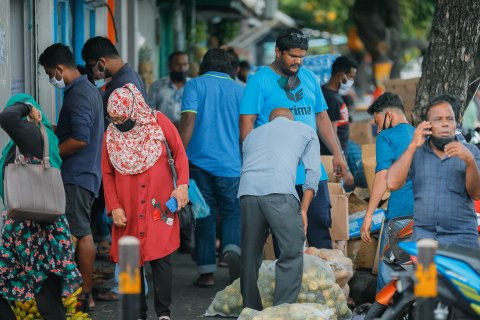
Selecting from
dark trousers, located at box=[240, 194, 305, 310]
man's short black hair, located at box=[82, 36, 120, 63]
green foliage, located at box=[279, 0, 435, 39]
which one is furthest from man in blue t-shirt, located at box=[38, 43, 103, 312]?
green foliage, located at box=[279, 0, 435, 39]

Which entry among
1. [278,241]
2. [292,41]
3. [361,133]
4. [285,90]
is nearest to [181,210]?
[278,241]

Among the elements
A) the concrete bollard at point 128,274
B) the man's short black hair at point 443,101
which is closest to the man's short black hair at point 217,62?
the man's short black hair at point 443,101

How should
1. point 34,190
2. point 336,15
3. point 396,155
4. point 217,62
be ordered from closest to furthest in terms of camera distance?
point 34,190
point 396,155
point 217,62
point 336,15

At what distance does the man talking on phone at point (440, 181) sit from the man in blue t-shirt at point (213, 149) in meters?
3.18

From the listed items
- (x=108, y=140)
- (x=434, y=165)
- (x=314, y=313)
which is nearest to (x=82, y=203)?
(x=108, y=140)

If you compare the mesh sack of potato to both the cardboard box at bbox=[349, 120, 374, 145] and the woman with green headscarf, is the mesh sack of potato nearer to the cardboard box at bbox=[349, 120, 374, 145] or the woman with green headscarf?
the woman with green headscarf

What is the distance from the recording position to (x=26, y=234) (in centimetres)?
716

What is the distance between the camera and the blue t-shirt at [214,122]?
9.78 metres

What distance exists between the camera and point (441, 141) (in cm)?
659

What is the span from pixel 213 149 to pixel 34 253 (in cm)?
294

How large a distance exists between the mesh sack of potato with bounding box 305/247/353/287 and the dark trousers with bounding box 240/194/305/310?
752 millimetres

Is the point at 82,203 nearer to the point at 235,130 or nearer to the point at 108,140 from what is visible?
the point at 108,140

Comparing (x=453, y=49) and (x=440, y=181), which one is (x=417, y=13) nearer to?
(x=453, y=49)

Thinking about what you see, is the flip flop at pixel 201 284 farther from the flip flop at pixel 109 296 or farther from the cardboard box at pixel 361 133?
the cardboard box at pixel 361 133
